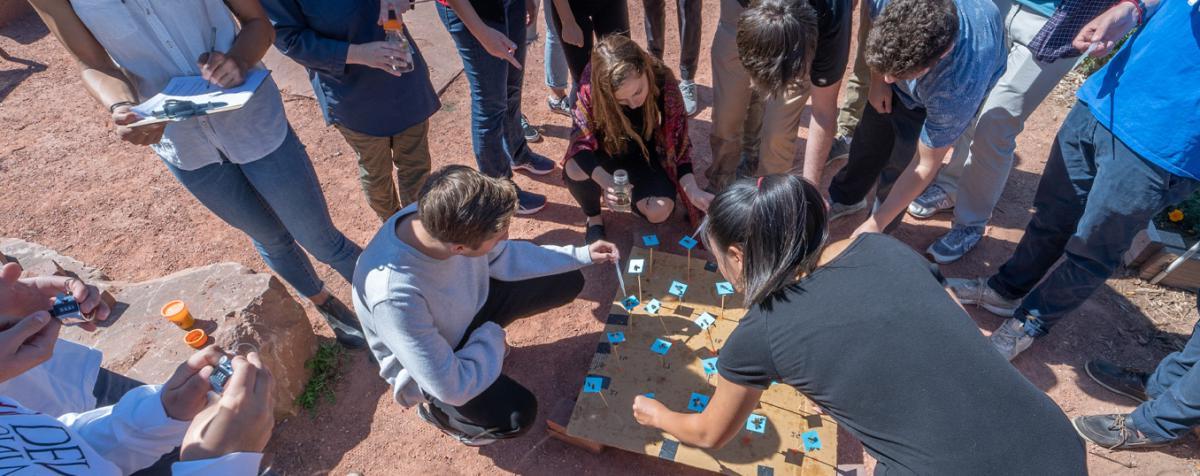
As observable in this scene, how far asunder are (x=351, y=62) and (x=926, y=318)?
2450 mm

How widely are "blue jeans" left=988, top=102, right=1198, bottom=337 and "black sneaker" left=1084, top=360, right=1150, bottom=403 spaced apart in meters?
0.33

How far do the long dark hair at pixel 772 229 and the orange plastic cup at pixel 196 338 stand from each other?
7.98ft

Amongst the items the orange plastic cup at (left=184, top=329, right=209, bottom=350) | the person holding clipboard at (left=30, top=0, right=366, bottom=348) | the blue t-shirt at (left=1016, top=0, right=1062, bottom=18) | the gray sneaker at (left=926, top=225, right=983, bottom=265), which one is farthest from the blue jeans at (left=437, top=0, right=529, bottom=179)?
the gray sneaker at (left=926, top=225, right=983, bottom=265)

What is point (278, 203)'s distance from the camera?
2.79 metres

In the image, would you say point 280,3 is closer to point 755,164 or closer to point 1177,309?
point 755,164

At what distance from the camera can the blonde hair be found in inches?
119

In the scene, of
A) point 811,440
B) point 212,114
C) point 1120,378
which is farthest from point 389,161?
point 1120,378

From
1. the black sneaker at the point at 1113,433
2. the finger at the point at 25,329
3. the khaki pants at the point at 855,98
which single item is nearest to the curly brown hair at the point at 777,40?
the khaki pants at the point at 855,98

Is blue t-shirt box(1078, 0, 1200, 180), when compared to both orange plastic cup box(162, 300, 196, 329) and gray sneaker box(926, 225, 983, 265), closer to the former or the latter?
gray sneaker box(926, 225, 983, 265)

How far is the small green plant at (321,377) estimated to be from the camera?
3.24m

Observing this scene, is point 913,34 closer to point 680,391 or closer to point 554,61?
point 680,391

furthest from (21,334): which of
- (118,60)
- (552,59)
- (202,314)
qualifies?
(552,59)

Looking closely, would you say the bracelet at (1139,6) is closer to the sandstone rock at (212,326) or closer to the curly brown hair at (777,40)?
the curly brown hair at (777,40)

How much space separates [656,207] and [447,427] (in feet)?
5.32
